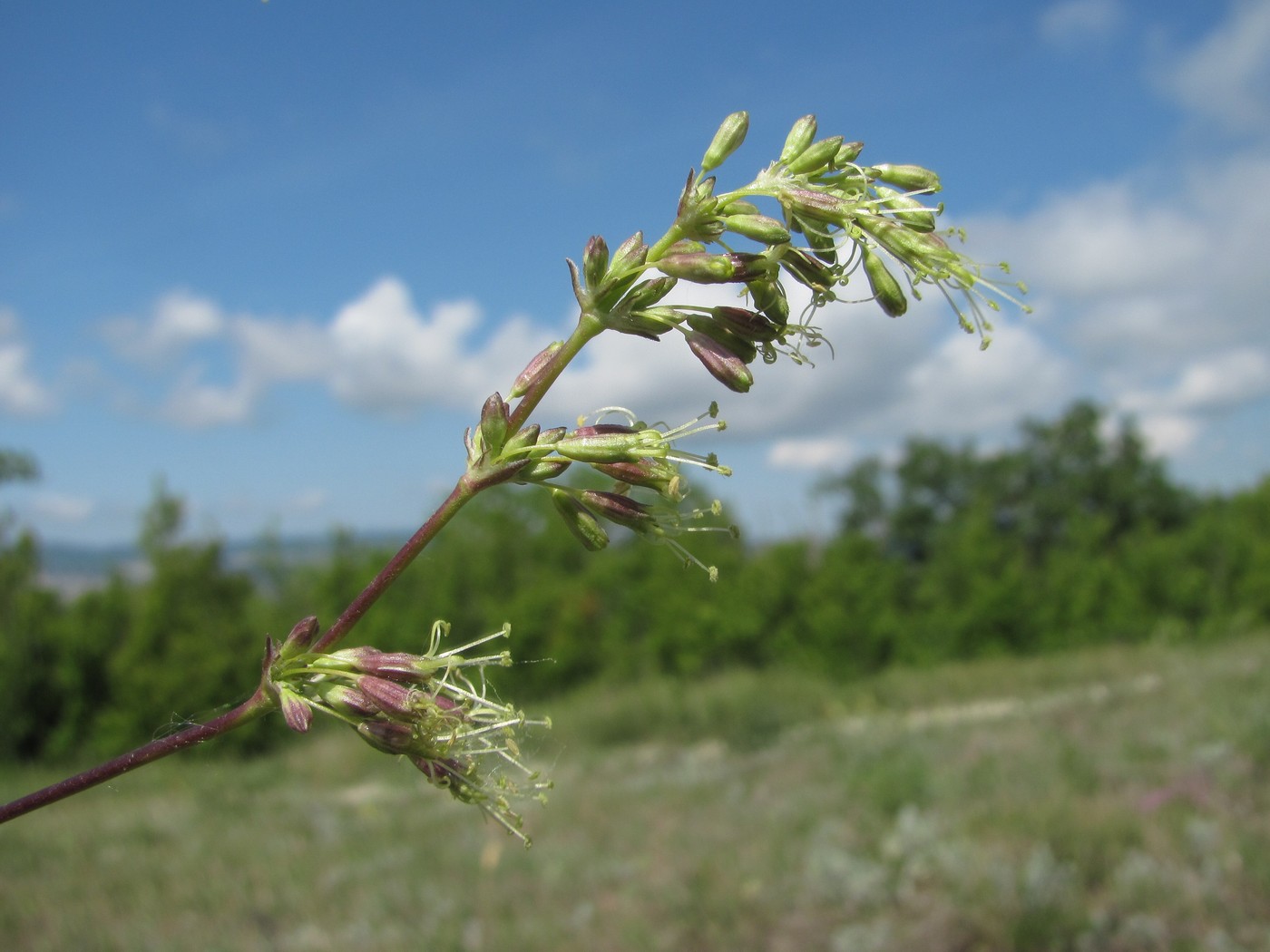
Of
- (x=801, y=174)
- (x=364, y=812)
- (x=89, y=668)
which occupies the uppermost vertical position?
(x=801, y=174)

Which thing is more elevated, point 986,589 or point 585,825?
point 986,589

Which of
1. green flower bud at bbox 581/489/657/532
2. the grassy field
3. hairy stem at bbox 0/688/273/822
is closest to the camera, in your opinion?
hairy stem at bbox 0/688/273/822

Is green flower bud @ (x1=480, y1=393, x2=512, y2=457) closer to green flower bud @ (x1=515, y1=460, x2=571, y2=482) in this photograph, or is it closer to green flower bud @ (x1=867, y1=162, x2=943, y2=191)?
green flower bud @ (x1=515, y1=460, x2=571, y2=482)

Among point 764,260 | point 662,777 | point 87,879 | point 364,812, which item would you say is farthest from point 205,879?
point 764,260

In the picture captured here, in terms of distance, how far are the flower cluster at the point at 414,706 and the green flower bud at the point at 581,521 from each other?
15 cm

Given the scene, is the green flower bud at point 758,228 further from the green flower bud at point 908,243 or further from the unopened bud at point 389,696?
the unopened bud at point 389,696

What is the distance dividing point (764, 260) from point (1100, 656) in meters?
19.1

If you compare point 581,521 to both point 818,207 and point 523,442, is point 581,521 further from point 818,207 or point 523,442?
point 818,207

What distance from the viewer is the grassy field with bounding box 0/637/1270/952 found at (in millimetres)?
6277

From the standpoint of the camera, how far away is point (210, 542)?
19.6 m

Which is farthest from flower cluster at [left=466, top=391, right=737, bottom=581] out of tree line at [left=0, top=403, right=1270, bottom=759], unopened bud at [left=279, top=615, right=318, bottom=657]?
tree line at [left=0, top=403, right=1270, bottom=759]

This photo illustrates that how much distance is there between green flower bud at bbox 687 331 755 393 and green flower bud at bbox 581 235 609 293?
0.13 m

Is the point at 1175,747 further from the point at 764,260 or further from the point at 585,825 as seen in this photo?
the point at 764,260

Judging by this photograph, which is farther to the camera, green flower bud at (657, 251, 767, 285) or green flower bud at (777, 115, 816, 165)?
green flower bud at (777, 115, 816, 165)
